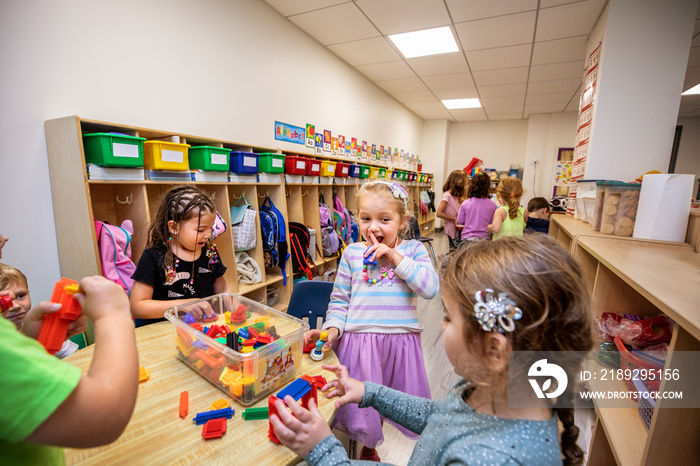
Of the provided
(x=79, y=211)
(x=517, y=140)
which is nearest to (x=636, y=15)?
(x=79, y=211)

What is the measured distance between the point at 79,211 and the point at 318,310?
143cm

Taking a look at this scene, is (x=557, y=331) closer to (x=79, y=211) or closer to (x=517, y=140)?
(x=79, y=211)

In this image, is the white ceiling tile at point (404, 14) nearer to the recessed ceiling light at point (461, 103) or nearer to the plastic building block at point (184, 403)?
the recessed ceiling light at point (461, 103)

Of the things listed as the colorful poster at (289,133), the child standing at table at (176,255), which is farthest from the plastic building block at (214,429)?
the colorful poster at (289,133)

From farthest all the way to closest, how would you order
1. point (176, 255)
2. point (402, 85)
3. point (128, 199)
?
point (402, 85) < point (128, 199) < point (176, 255)

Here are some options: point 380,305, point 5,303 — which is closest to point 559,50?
point 380,305

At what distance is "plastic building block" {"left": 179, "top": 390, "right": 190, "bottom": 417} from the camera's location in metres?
0.88

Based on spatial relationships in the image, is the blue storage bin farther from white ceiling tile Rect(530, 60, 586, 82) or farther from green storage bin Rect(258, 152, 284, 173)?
white ceiling tile Rect(530, 60, 586, 82)

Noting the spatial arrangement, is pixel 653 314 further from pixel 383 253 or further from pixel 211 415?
pixel 211 415

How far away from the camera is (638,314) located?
1.52m

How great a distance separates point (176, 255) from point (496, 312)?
1.59 meters

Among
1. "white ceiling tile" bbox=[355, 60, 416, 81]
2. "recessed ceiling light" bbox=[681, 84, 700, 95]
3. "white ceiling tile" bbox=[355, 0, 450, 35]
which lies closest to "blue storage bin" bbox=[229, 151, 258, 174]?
"white ceiling tile" bbox=[355, 0, 450, 35]

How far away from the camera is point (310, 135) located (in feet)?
13.5

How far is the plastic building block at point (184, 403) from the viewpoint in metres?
0.88
